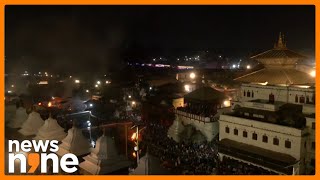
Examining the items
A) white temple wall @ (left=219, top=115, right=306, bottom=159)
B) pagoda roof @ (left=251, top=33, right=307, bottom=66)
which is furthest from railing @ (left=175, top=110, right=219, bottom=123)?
pagoda roof @ (left=251, top=33, right=307, bottom=66)

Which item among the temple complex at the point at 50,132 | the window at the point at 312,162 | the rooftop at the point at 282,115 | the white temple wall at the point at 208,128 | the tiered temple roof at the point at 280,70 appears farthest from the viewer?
the white temple wall at the point at 208,128

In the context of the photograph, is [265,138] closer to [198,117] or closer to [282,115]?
[282,115]

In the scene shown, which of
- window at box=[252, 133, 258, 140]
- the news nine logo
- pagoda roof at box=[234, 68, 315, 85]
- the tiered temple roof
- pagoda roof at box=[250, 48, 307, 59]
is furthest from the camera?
pagoda roof at box=[250, 48, 307, 59]

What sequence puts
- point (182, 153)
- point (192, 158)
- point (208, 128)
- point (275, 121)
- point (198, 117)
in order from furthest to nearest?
point (198, 117), point (208, 128), point (182, 153), point (192, 158), point (275, 121)

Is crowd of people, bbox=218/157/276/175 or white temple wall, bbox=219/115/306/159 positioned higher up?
white temple wall, bbox=219/115/306/159

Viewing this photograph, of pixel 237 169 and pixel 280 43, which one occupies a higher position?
pixel 280 43

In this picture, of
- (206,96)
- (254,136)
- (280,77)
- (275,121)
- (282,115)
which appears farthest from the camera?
(206,96)

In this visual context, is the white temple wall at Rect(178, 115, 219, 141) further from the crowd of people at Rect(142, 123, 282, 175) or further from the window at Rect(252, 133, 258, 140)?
the window at Rect(252, 133, 258, 140)

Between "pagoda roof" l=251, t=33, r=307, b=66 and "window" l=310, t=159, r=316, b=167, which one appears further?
"pagoda roof" l=251, t=33, r=307, b=66

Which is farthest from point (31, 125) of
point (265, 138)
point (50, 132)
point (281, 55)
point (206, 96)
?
point (281, 55)

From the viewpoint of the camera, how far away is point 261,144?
2072 cm

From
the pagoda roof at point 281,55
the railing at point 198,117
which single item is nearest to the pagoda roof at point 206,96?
the railing at point 198,117

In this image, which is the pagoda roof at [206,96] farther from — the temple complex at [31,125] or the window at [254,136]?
the temple complex at [31,125]

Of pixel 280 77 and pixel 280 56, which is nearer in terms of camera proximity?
pixel 280 77
